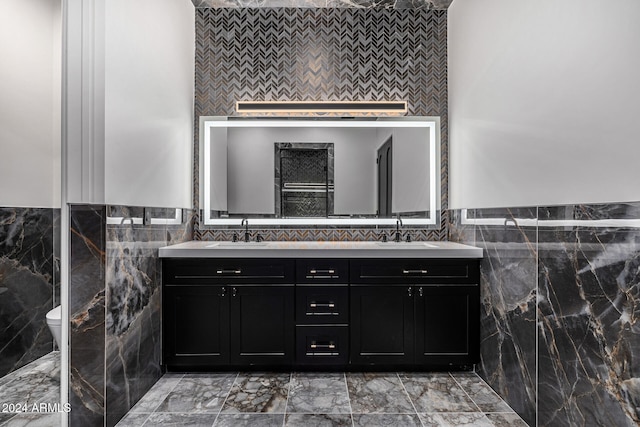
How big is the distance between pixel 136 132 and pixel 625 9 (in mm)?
2358

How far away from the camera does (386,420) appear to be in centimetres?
191

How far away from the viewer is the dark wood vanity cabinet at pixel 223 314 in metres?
2.38

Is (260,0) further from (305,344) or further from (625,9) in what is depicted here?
(305,344)

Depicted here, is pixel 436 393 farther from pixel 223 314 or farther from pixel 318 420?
pixel 223 314

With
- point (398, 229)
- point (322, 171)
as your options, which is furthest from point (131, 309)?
point (398, 229)

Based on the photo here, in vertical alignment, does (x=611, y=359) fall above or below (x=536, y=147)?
below

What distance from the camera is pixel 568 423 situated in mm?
1579

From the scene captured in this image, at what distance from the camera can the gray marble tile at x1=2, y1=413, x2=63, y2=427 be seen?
1.61 m

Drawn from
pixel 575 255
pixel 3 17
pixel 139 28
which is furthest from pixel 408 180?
pixel 3 17

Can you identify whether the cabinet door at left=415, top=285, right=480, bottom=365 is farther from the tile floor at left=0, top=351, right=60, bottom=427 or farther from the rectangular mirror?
the tile floor at left=0, top=351, right=60, bottom=427

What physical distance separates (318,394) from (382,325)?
62 cm

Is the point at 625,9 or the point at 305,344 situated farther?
the point at 305,344

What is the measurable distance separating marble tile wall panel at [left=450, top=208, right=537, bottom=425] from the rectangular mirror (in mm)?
725

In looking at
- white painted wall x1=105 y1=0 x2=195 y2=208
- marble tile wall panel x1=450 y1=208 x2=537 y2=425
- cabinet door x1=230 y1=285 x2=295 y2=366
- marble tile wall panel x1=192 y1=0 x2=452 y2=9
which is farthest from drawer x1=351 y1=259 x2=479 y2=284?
marble tile wall panel x1=192 y1=0 x2=452 y2=9
